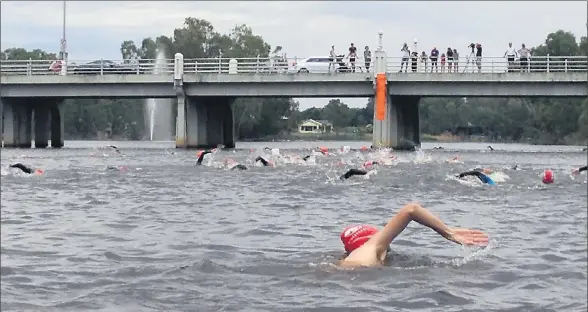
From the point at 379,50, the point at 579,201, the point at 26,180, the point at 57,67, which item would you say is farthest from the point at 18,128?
the point at 579,201

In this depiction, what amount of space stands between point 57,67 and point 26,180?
1527 inches

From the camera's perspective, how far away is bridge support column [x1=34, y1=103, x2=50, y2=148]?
6956 cm

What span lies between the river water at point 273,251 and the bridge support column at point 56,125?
47440 millimetres

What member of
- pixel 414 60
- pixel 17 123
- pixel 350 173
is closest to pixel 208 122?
pixel 17 123

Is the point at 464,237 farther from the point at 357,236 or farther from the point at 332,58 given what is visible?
the point at 332,58

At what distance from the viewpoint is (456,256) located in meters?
11.9

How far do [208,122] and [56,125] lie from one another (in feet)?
45.0

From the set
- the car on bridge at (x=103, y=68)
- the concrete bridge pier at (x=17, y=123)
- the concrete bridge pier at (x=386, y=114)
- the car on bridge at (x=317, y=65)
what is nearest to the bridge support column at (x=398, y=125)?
the concrete bridge pier at (x=386, y=114)

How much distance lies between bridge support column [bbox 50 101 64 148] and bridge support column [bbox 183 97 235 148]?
39.2 feet

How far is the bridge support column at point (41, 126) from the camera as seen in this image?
6956 centimetres

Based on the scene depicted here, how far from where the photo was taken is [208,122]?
64625mm

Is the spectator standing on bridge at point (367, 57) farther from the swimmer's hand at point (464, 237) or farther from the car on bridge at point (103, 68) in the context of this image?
the swimmer's hand at point (464, 237)

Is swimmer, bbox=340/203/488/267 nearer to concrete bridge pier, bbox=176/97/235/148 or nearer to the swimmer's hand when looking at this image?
the swimmer's hand

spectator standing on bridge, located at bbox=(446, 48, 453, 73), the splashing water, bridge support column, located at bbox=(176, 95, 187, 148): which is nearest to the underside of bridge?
bridge support column, located at bbox=(176, 95, 187, 148)
